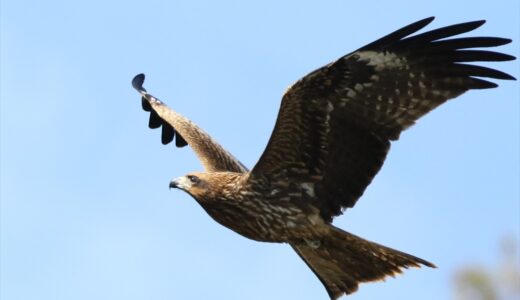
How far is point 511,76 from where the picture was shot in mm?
7184

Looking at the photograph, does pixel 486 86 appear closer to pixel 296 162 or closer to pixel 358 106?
pixel 358 106

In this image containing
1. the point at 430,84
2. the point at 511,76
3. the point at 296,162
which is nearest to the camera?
the point at 511,76

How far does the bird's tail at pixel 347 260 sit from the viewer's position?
26.4 ft

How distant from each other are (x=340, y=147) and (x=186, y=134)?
3304 millimetres

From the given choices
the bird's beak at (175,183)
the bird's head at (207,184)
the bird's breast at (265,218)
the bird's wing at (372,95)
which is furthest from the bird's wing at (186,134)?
the bird's wing at (372,95)

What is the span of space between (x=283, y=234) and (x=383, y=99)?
1.62 meters

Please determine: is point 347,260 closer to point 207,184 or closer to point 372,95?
point 207,184

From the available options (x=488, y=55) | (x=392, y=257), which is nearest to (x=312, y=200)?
(x=392, y=257)

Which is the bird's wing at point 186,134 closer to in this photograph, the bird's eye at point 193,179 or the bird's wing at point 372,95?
the bird's eye at point 193,179

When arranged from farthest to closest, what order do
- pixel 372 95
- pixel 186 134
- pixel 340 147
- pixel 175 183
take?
pixel 186 134 < pixel 175 183 < pixel 340 147 < pixel 372 95

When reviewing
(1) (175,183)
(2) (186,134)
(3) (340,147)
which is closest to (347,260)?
(3) (340,147)

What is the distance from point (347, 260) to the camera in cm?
835

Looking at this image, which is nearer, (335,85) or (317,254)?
(335,85)

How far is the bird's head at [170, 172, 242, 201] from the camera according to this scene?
8299 millimetres
